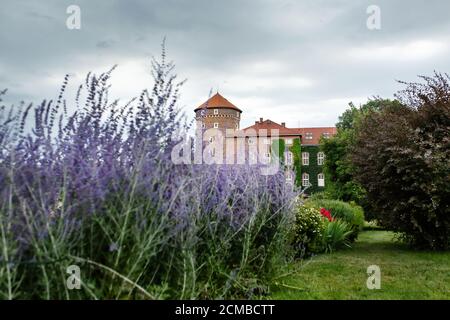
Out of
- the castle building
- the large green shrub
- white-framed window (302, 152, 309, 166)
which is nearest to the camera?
the large green shrub

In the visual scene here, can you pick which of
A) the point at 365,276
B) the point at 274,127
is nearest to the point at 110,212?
the point at 365,276

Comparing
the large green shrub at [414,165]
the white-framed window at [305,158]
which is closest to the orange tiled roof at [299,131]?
the white-framed window at [305,158]

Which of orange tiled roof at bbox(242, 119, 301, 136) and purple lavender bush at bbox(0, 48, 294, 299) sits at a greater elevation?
orange tiled roof at bbox(242, 119, 301, 136)

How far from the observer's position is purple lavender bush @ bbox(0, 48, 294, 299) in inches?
115

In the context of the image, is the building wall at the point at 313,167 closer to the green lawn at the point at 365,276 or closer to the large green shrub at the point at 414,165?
the large green shrub at the point at 414,165

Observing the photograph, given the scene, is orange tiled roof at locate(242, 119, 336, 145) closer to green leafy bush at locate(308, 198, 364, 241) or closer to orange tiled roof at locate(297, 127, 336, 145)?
orange tiled roof at locate(297, 127, 336, 145)

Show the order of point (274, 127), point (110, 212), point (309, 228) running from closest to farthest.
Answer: point (110, 212) → point (309, 228) → point (274, 127)

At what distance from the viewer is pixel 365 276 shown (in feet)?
21.2

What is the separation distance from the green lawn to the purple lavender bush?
1.13 m

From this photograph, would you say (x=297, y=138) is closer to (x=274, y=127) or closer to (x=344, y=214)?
(x=274, y=127)

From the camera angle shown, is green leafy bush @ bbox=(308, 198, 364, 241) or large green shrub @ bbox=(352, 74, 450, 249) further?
green leafy bush @ bbox=(308, 198, 364, 241)

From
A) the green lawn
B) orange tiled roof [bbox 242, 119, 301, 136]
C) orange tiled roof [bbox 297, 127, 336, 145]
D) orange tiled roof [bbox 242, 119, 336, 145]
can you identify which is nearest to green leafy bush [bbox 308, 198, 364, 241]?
the green lawn

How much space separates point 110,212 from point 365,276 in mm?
4536
